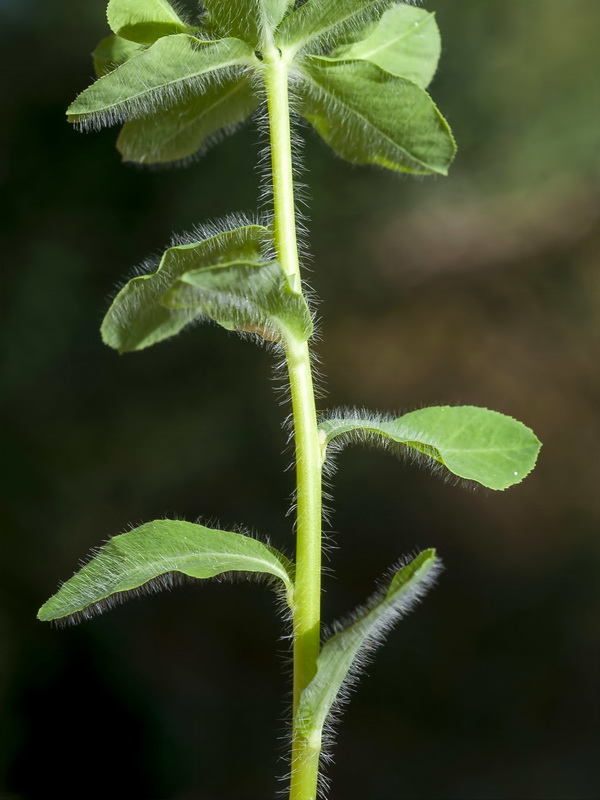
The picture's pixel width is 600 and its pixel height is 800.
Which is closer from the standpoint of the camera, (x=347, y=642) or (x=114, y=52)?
(x=347, y=642)

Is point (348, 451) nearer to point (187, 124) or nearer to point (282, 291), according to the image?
point (187, 124)

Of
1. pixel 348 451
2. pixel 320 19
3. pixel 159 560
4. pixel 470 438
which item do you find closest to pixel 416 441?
pixel 470 438

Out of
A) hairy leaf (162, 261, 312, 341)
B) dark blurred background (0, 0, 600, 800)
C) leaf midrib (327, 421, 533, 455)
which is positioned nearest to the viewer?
hairy leaf (162, 261, 312, 341)

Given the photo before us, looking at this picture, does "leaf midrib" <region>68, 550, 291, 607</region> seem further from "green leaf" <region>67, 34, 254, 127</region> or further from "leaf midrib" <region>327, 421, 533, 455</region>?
"green leaf" <region>67, 34, 254, 127</region>

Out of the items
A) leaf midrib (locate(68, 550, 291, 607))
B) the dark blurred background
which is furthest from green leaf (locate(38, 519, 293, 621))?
the dark blurred background

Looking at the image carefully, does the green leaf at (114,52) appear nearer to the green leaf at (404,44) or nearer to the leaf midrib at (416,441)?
the green leaf at (404,44)

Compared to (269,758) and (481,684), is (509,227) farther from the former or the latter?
(269,758)
